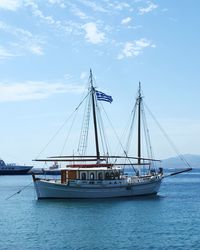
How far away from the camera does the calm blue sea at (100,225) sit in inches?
1522

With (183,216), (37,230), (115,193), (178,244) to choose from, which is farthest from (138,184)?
(178,244)

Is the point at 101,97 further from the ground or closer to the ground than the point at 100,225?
further from the ground

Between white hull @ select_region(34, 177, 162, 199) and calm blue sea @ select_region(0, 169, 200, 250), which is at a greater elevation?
white hull @ select_region(34, 177, 162, 199)

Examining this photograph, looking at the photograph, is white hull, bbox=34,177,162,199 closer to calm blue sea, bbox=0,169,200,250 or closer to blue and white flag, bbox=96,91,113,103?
calm blue sea, bbox=0,169,200,250

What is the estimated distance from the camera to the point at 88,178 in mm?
68562

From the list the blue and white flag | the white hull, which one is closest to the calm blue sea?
the white hull

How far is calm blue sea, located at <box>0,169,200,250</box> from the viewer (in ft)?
127

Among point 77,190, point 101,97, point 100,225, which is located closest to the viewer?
point 100,225

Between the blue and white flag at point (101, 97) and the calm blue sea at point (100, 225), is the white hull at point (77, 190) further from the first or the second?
the blue and white flag at point (101, 97)

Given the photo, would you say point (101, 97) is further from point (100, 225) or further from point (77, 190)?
point (100, 225)

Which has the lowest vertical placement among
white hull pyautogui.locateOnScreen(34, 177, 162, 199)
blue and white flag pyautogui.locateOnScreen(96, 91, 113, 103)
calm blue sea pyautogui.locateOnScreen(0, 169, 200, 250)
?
calm blue sea pyautogui.locateOnScreen(0, 169, 200, 250)

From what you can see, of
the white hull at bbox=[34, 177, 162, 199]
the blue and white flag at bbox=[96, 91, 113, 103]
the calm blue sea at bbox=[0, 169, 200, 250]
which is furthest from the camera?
the blue and white flag at bbox=[96, 91, 113, 103]

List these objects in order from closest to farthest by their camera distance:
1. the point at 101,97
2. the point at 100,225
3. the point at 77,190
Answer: the point at 100,225 → the point at 77,190 → the point at 101,97

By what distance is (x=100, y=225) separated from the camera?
4719 cm
